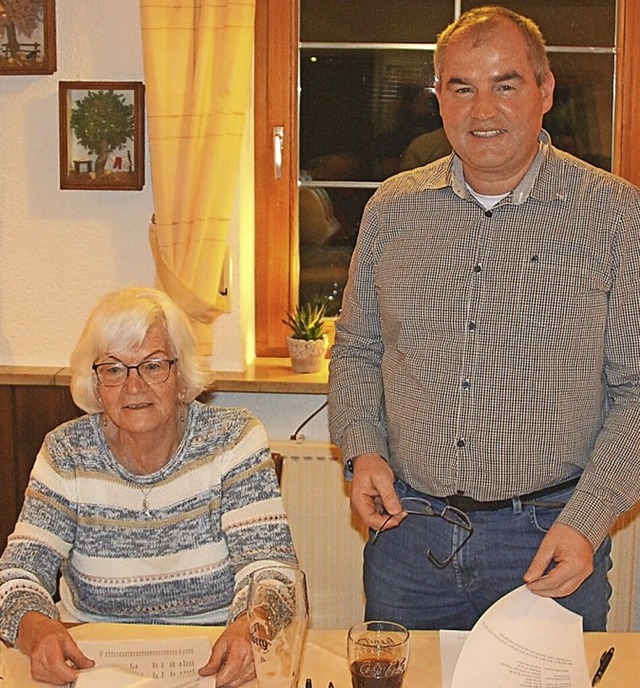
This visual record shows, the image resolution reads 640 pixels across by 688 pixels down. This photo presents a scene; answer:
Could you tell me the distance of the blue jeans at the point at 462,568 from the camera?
6.62 feet

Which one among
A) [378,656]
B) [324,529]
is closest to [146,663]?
[378,656]

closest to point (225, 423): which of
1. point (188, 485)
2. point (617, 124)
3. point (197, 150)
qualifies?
point (188, 485)

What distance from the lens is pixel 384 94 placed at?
3.25 m

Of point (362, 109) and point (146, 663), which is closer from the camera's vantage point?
point (146, 663)

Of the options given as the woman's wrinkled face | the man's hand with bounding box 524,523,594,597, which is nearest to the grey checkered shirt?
the man's hand with bounding box 524,523,594,597

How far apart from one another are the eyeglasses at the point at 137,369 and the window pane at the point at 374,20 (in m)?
1.46

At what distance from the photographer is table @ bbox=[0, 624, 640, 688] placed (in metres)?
1.63

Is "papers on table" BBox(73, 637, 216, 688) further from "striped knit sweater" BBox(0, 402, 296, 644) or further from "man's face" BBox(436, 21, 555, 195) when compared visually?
"man's face" BBox(436, 21, 555, 195)

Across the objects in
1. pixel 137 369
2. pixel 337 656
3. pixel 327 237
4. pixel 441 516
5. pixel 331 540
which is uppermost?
pixel 327 237

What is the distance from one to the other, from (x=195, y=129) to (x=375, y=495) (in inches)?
51.6

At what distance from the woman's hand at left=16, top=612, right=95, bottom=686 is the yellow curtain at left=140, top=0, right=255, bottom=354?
1.31 metres

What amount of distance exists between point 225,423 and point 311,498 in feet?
3.31

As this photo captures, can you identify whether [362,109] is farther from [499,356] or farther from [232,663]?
[232,663]

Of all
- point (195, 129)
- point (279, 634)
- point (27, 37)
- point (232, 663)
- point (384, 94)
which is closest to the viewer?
point (279, 634)
